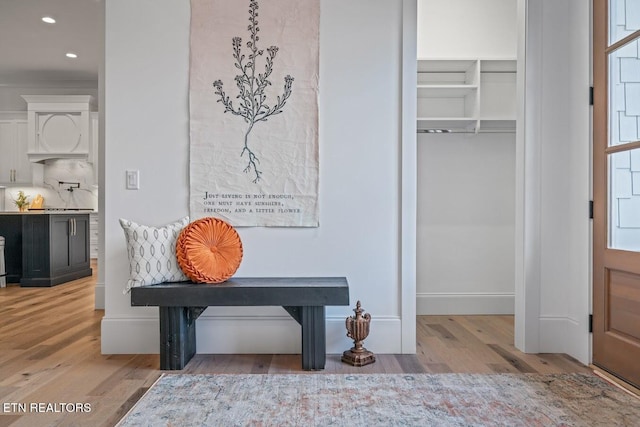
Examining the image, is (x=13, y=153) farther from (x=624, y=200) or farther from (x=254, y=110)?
(x=624, y=200)

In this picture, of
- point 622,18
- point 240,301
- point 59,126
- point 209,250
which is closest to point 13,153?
point 59,126

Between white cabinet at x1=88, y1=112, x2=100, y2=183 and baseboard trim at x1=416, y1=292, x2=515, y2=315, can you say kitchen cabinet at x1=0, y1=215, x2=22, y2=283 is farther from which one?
baseboard trim at x1=416, y1=292, x2=515, y2=315

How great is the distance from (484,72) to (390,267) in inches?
77.7

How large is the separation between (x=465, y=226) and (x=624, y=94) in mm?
1748

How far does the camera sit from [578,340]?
2812 mm

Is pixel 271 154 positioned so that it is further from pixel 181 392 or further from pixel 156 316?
pixel 181 392

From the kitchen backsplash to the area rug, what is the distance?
665 cm

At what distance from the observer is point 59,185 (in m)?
8.00

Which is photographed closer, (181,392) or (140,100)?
(181,392)

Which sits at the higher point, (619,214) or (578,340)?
(619,214)

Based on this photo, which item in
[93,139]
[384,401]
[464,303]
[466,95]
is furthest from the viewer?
[93,139]

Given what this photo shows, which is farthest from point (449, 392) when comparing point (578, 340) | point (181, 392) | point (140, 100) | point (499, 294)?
point (140, 100)

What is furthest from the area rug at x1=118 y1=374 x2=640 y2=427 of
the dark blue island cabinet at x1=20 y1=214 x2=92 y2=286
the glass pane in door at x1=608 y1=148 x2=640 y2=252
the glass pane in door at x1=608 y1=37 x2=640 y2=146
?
the dark blue island cabinet at x1=20 y1=214 x2=92 y2=286

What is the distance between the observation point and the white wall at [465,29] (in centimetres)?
389
